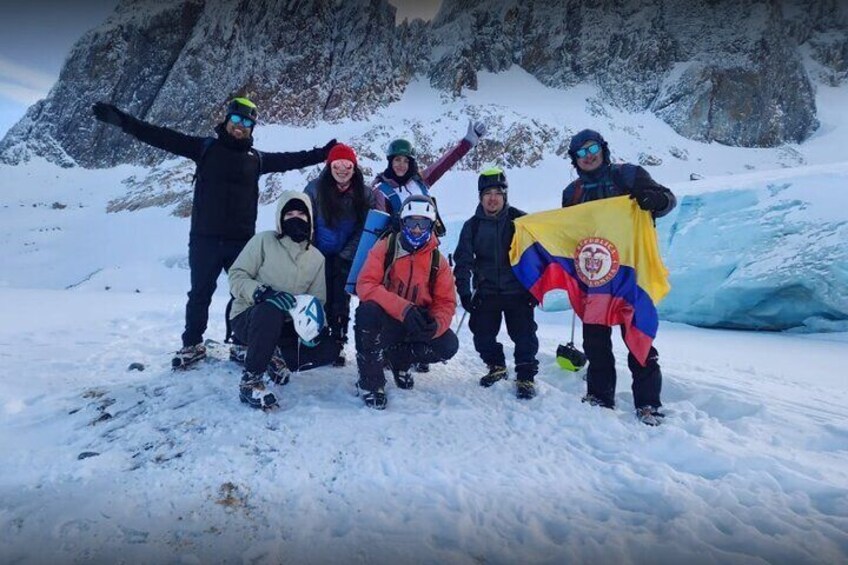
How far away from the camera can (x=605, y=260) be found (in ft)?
12.0

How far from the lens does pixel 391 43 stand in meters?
44.1

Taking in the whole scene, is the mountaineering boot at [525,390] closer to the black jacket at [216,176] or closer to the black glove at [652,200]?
the black glove at [652,200]

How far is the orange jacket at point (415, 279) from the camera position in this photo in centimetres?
368

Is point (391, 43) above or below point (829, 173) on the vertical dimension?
above

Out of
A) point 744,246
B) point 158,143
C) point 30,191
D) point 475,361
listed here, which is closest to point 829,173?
point 744,246

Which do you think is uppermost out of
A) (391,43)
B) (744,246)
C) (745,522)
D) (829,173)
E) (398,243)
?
(391,43)

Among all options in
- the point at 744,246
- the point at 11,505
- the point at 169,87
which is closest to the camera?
the point at 11,505

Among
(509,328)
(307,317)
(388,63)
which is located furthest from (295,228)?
(388,63)

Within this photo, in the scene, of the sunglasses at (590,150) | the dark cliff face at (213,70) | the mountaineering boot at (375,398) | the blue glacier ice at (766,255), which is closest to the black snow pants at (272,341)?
the mountaineering boot at (375,398)

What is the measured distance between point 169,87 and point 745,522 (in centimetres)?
4991

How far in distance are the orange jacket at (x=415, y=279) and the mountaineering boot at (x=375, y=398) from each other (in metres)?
0.63

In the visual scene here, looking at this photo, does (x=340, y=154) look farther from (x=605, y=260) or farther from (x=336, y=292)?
(x=605, y=260)

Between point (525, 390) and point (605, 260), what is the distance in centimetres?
119

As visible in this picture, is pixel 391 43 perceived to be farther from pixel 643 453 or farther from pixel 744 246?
pixel 643 453
